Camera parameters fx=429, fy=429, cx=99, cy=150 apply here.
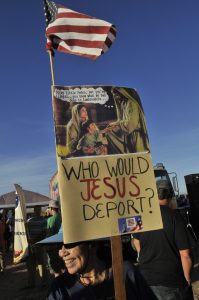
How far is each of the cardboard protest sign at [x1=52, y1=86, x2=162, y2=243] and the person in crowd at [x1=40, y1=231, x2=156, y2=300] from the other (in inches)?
9.0

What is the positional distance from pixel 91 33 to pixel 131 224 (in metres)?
2.08

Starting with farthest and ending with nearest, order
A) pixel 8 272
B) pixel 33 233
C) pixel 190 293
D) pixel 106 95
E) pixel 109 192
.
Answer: pixel 8 272 → pixel 33 233 → pixel 190 293 → pixel 106 95 → pixel 109 192

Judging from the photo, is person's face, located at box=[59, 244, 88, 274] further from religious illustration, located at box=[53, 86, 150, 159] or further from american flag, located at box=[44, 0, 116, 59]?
american flag, located at box=[44, 0, 116, 59]

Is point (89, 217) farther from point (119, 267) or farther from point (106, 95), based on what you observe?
point (106, 95)

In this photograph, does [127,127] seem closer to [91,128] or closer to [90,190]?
[91,128]

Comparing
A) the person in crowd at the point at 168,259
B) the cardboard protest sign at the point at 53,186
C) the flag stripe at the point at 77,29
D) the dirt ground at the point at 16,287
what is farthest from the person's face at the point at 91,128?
the cardboard protest sign at the point at 53,186

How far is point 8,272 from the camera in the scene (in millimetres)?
12961

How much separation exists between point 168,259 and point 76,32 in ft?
7.29

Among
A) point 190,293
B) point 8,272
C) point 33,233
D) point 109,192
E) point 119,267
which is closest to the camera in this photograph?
point 119,267

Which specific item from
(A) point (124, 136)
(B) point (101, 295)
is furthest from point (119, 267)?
(A) point (124, 136)

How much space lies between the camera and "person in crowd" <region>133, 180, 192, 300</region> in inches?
140

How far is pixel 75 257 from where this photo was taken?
2.78 m

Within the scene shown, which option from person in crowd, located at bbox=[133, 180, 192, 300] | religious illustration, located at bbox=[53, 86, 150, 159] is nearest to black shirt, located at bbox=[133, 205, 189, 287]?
person in crowd, located at bbox=[133, 180, 192, 300]

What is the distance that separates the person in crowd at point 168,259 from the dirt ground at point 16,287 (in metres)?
5.39
